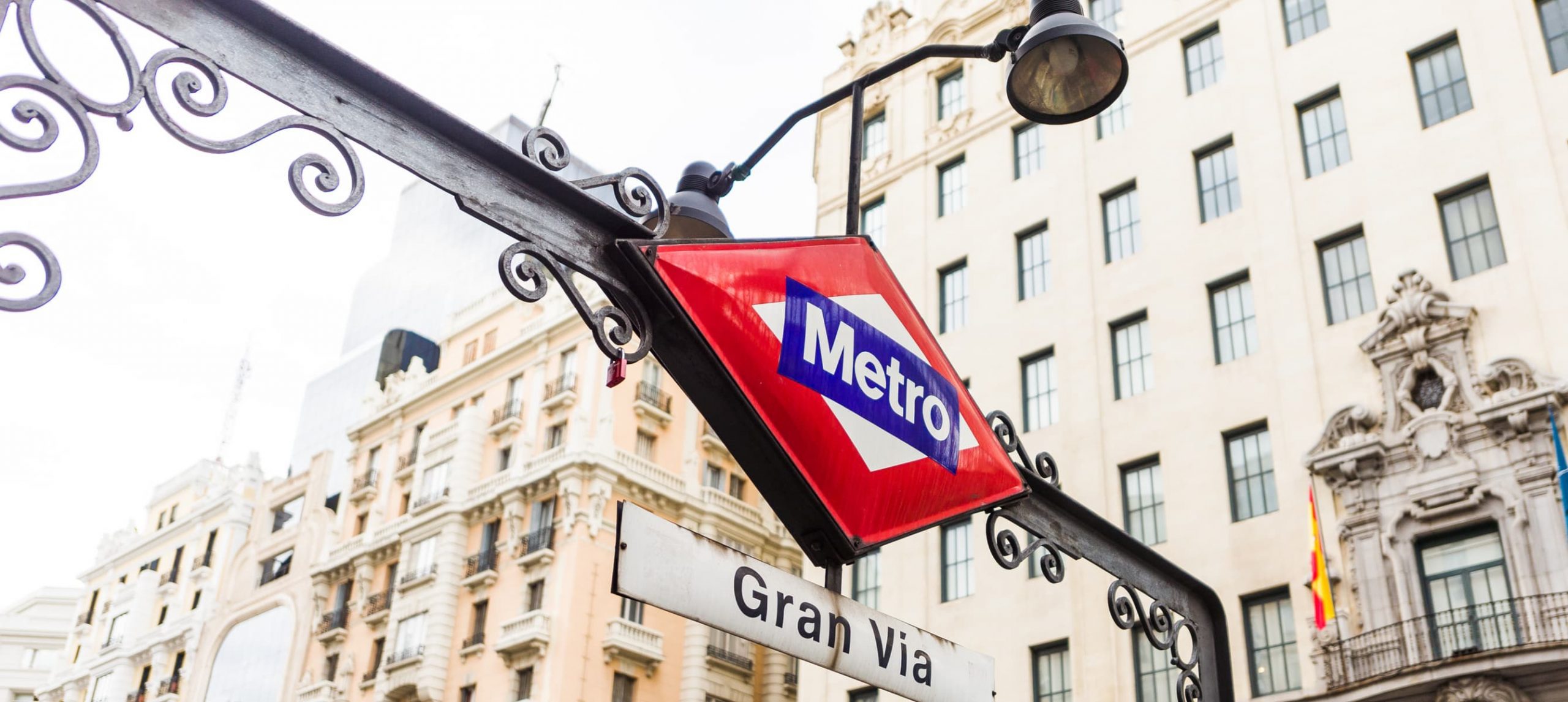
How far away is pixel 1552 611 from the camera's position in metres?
18.8

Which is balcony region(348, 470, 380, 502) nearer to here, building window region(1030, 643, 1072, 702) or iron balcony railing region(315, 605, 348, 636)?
iron balcony railing region(315, 605, 348, 636)

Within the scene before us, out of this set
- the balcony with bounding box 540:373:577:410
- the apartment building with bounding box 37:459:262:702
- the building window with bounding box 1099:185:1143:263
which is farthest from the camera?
the apartment building with bounding box 37:459:262:702

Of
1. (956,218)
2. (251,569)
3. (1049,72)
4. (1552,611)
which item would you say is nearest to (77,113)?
(1049,72)

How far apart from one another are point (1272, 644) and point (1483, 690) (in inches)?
157

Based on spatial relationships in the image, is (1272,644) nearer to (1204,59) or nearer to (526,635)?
(1204,59)

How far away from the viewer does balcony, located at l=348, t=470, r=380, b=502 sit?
51344 millimetres

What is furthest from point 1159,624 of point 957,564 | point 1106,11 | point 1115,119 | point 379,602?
point 379,602

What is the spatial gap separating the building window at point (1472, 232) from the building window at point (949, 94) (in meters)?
13.8

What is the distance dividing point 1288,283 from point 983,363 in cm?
723

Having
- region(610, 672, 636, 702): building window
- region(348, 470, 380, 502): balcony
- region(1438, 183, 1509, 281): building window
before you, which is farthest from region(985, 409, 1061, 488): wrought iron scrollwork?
region(348, 470, 380, 502): balcony

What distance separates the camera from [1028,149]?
3150 cm

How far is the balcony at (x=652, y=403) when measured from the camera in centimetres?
4400

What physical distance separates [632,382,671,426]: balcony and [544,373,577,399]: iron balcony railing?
7.13 ft

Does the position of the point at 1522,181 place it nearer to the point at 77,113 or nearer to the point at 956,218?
the point at 956,218
